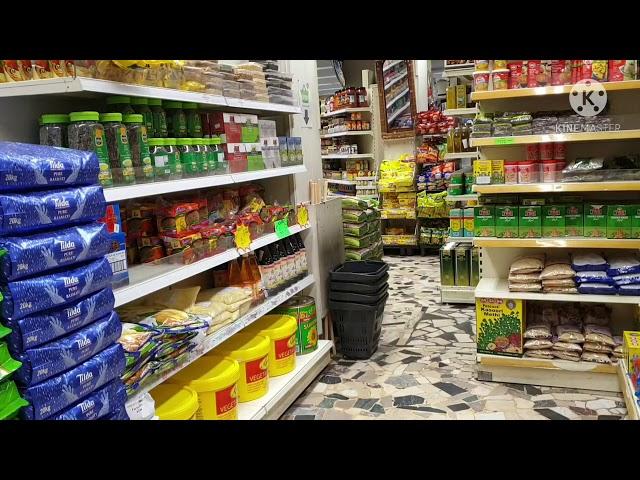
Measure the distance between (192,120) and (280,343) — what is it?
144 centimetres

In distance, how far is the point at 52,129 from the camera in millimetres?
2098

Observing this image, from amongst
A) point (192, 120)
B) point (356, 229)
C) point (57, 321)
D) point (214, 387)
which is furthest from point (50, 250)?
point (356, 229)

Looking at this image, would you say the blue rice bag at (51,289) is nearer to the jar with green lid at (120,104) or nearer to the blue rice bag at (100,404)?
the blue rice bag at (100,404)

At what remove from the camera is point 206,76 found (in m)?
2.87

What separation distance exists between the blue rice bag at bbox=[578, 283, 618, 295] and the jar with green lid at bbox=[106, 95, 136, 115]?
112 inches

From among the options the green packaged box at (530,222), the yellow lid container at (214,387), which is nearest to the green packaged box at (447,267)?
the green packaged box at (530,222)

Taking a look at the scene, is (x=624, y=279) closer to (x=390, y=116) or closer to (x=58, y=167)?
(x=58, y=167)

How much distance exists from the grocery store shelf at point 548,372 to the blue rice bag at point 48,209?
282 cm

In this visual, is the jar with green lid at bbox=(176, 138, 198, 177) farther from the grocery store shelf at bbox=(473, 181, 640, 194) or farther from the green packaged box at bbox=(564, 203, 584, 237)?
the green packaged box at bbox=(564, 203, 584, 237)

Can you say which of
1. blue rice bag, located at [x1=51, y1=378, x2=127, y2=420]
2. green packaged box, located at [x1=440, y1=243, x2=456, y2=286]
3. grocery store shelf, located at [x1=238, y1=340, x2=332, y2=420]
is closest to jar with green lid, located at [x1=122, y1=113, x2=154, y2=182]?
blue rice bag, located at [x1=51, y1=378, x2=127, y2=420]

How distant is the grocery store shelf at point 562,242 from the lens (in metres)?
3.42

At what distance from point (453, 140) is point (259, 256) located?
3566 millimetres

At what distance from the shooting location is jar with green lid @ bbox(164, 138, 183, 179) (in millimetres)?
2586

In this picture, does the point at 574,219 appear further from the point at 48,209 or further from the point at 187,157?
the point at 48,209
